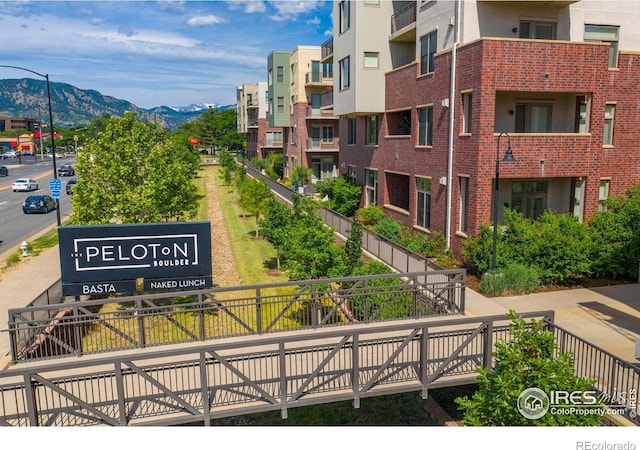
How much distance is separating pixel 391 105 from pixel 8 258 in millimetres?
19853

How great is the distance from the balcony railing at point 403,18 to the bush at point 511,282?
14.3 metres

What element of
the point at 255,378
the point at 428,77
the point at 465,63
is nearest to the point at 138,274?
the point at 255,378

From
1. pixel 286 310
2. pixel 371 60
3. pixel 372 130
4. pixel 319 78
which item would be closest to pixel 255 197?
pixel 372 130

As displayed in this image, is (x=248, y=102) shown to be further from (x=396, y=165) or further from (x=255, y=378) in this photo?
(x=255, y=378)

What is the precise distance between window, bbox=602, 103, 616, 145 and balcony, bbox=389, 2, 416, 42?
9488mm

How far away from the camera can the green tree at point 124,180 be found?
17.1m

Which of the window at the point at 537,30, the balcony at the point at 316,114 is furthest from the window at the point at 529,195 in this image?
the balcony at the point at 316,114

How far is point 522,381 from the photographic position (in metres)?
7.77

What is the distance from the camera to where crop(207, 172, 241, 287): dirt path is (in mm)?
21359

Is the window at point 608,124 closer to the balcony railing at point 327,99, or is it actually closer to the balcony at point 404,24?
the balcony at point 404,24

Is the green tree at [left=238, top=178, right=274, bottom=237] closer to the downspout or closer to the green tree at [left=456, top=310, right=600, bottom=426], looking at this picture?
the downspout

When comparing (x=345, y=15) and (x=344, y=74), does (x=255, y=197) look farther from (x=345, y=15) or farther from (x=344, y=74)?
(x=345, y=15)

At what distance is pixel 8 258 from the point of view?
78.2ft

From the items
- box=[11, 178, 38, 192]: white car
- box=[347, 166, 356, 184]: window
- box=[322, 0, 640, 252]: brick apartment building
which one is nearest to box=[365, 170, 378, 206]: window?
box=[347, 166, 356, 184]: window
